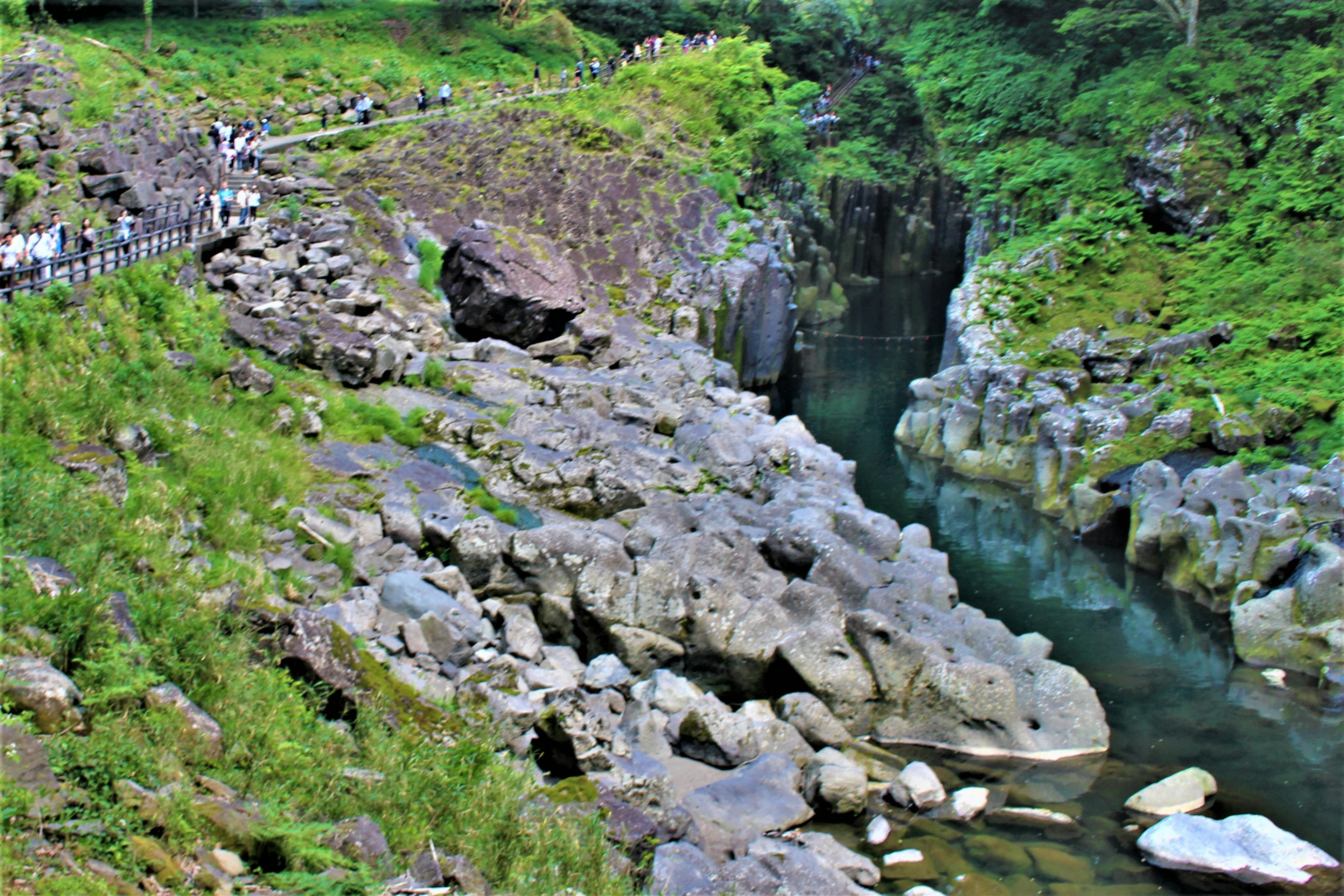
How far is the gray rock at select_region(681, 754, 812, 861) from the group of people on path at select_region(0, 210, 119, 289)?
43.2 feet

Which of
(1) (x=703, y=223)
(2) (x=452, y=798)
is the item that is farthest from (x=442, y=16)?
(2) (x=452, y=798)

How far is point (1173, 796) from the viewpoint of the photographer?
17906 millimetres

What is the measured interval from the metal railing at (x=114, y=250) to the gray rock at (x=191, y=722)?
9.44 m

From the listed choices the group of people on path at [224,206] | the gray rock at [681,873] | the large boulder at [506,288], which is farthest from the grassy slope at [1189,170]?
the group of people on path at [224,206]

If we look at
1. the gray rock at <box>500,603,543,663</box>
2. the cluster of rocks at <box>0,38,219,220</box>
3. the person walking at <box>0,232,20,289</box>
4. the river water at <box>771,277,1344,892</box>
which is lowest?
the river water at <box>771,277,1344,892</box>

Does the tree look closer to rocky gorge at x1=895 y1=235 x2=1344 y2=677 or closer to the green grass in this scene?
rocky gorge at x1=895 y1=235 x2=1344 y2=677

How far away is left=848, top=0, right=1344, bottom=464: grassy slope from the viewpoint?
3525cm

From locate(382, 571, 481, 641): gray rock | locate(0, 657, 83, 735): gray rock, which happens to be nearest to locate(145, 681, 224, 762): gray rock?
locate(0, 657, 83, 735): gray rock

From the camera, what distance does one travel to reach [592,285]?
1463 inches

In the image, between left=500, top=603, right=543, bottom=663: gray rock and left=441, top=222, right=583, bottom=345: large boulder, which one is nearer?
left=500, top=603, right=543, bottom=663: gray rock

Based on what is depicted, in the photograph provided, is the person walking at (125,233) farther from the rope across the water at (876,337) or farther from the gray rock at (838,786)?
the rope across the water at (876,337)

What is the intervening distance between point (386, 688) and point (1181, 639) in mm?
20691

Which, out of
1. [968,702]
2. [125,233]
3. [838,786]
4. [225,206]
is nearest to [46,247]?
[125,233]

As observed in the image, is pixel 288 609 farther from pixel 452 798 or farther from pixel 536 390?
pixel 536 390
